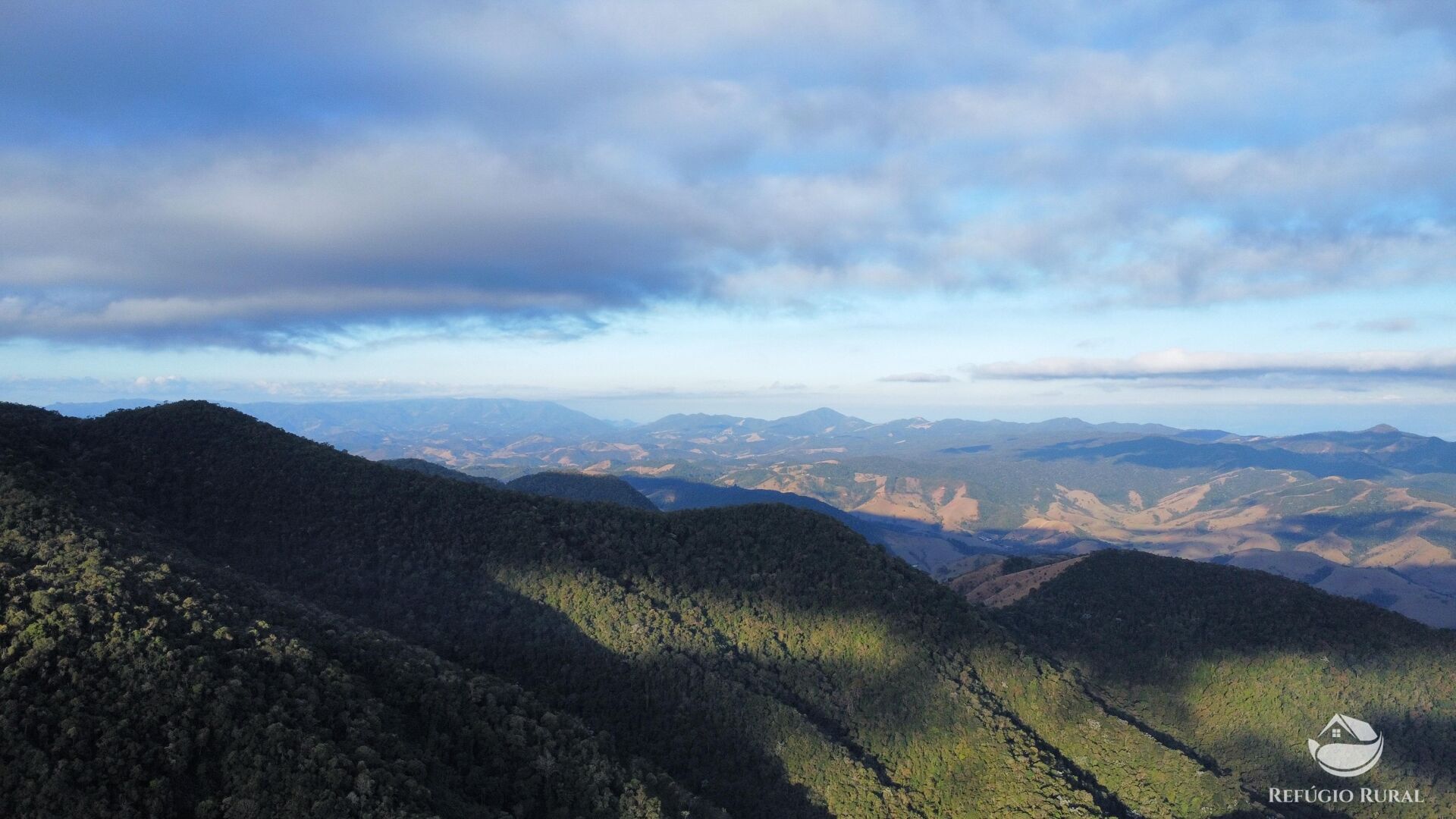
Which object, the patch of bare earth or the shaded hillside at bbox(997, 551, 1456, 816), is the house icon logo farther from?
the patch of bare earth

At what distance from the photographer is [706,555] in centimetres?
9800

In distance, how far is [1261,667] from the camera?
95438 millimetres

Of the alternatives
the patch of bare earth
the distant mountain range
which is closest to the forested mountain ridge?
the distant mountain range

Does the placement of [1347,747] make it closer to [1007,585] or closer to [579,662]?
[1007,585]

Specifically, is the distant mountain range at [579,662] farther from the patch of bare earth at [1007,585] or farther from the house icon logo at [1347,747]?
the patch of bare earth at [1007,585]

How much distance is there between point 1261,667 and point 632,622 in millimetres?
87926

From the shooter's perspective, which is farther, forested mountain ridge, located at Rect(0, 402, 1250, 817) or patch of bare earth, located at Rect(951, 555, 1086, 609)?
patch of bare earth, located at Rect(951, 555, 1086, 609)

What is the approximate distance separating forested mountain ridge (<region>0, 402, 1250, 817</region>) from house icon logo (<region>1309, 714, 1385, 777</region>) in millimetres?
24013

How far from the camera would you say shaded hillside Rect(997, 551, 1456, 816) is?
85.8 meters

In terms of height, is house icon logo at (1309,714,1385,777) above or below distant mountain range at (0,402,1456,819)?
below

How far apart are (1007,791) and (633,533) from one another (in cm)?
5514

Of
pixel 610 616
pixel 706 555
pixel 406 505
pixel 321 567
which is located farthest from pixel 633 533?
pixel 321 567

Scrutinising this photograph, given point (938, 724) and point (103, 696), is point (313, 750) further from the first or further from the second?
point (938, 724)

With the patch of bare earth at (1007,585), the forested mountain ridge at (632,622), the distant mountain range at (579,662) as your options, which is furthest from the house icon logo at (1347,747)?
the patch of bare earth at (1007,585)
